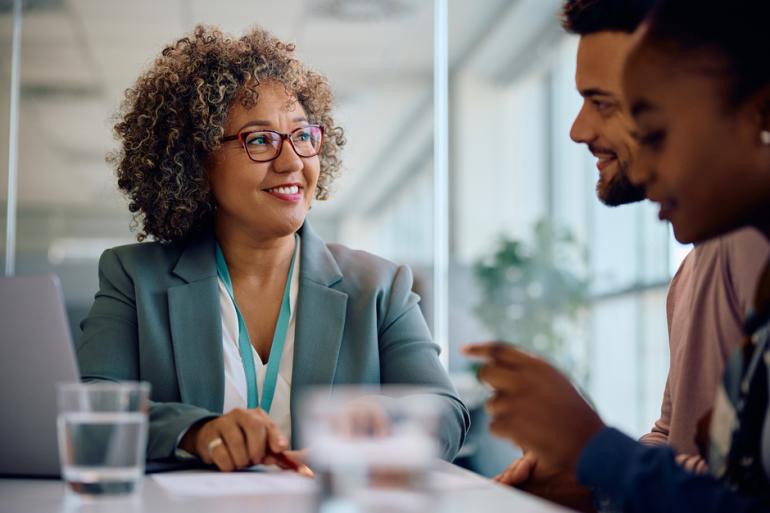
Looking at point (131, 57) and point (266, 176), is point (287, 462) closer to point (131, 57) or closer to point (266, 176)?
point (266, 176)

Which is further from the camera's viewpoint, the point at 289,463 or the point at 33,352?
the point at 289,463

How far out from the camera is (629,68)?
1030 millimetres

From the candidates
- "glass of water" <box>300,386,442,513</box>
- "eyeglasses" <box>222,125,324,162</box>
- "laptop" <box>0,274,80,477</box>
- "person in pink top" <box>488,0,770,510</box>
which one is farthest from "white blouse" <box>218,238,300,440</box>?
"glass of water" <box>300,386,442,513</box>

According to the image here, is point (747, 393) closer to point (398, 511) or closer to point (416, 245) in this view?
point (398, 511)

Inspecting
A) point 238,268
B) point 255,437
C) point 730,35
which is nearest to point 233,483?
point 255,437

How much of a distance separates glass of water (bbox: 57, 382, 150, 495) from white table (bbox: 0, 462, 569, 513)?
25 mm

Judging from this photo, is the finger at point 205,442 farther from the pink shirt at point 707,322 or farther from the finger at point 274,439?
the pink shirt at point 707,322

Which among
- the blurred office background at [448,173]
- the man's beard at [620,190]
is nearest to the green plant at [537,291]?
the blurred office background at [448,173]

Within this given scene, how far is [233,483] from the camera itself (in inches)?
47.0

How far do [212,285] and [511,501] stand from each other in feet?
3.48

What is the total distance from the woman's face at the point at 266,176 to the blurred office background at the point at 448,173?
3085 mm

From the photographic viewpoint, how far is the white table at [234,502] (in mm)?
943

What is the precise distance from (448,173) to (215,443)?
199 inches

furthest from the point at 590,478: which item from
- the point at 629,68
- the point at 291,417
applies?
the point at 291,417
